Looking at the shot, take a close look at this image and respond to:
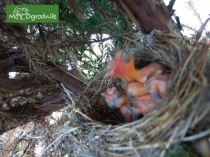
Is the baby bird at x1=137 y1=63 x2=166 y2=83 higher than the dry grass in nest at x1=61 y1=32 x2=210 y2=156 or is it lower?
higher

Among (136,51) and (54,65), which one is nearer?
(136,51)

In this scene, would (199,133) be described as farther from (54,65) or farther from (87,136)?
(54,65)

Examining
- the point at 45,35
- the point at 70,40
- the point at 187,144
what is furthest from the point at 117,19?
the point at 187,144

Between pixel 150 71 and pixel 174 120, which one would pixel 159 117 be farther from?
pixel 150 71

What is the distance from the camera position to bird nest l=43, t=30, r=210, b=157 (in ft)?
1.76

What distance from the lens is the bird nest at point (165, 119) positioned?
0.54 metres

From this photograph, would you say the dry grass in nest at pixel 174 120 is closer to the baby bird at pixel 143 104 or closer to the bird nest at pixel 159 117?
the bird nest at pixel 159 117

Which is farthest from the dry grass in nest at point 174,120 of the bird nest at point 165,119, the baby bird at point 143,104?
the baby bird at point 143,104

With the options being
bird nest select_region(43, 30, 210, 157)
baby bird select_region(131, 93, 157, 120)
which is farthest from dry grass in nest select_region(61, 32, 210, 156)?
baby bird select_region(131, 93, 157, 120)

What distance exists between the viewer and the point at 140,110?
759mm

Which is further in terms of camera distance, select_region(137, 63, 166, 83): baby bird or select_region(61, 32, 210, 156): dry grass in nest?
select_region(137, 63, 166, 83): baby bird

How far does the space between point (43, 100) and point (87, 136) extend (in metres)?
0.34

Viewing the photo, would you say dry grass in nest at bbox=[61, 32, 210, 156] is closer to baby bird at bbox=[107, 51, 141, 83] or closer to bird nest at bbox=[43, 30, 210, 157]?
bird nest at bbox=[43, 30, 210, 157]

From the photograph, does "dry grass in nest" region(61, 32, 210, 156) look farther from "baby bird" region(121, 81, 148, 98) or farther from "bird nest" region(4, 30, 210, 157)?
"baby bird" region(121, 81, 148, 98)
